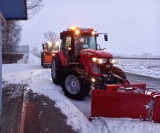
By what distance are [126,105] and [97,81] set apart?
2.73 meters

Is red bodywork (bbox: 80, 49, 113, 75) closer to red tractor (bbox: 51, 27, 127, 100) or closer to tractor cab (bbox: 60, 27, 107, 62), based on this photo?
red tractor (bbox: 51, 27, 127, 100)

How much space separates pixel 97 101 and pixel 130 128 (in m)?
1.34

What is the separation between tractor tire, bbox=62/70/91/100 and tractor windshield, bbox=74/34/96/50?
1530 millimetres

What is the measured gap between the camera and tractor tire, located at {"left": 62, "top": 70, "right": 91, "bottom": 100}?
33.6 feet

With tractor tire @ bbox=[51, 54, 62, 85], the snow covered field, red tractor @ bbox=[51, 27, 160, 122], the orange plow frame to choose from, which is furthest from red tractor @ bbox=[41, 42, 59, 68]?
the orange plow frame

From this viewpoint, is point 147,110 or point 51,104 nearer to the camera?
point 147,110

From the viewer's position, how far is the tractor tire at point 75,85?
33.6 ft

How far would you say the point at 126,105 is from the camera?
752cm

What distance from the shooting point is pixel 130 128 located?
667cm

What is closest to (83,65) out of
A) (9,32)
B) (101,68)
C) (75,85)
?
(101,68)

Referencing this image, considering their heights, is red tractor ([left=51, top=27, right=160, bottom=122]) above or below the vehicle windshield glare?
below

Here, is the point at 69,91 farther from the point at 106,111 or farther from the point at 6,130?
the point at 6,130

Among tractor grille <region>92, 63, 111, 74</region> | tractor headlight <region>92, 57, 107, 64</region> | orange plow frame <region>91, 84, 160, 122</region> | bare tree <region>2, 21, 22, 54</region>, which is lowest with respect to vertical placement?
orange plow frame <region>91, 84, 160, 122</region>

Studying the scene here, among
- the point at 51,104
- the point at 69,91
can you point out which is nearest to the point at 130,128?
→ the point at 51,104
